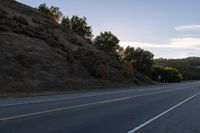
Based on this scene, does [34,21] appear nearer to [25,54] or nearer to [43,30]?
[43,30]

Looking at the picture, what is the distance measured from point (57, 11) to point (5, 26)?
52.3 m

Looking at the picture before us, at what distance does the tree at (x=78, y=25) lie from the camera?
10819 cm

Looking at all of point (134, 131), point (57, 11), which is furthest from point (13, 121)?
point (57, 11)

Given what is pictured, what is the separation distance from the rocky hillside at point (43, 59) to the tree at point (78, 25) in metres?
26.3

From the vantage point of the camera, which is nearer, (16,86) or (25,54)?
(16,86)

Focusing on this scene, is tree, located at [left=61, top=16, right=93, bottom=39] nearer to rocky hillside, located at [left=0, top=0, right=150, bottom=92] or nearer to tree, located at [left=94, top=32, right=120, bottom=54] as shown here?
tree, located at [left=94, top=32, right=120, bottom=54]

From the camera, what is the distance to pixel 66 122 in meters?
13.3

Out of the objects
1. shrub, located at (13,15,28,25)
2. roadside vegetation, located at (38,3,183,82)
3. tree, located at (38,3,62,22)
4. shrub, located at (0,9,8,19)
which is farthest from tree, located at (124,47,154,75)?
shrub, located at (0,9,8,19)

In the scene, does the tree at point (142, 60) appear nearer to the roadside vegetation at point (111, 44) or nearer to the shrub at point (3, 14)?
the roadside vegetation at point (111, 44)

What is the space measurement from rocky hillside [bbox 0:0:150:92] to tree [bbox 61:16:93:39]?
26.3 metres

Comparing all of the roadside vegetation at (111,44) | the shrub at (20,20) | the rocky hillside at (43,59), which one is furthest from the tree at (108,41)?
the shrub at (20,20)

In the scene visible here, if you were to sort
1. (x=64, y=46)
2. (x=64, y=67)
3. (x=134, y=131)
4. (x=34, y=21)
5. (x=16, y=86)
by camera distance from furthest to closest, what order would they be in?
(x=34, y=21), (x=64, y=46), (x=64, y=67), (x=16, y=86), (x=134, y=131)

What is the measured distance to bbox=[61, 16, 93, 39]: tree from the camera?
10819 cm

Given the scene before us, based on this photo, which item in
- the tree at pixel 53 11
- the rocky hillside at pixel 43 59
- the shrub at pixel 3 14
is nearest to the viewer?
the rocky hillside at pixel 43 59
